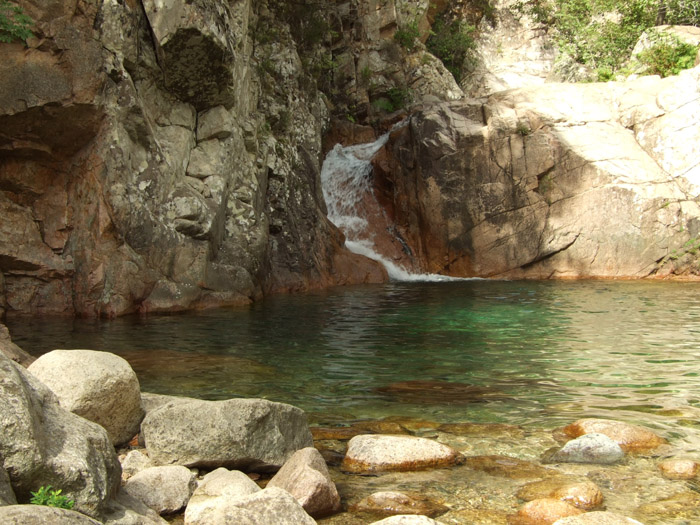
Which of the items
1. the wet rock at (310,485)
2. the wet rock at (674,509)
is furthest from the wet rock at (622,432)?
the wet rock at (310,485)

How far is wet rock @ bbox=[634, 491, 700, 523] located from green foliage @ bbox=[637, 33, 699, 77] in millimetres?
21622

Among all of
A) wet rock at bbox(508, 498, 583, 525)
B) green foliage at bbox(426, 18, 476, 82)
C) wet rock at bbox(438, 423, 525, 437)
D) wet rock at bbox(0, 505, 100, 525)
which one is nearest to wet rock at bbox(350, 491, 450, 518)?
wet rock at bbox(508, 498, 583, 525)

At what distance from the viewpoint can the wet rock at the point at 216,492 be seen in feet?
10.8

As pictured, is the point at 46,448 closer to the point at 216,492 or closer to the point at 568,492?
the point at 216,492

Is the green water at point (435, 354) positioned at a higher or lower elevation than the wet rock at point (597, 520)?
lower

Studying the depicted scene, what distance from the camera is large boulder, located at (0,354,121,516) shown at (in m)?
2.73

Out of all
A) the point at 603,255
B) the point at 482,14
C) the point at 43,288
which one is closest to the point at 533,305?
the point at 603,255

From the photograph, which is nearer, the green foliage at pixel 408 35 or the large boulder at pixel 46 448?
the large boulder at pixel 46 448

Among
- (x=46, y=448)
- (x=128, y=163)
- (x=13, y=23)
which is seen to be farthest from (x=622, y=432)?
(x=13, y=23)

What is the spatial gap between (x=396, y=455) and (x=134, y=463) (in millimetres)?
1796

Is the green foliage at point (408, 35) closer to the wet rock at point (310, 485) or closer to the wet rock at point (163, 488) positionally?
the wet rock at point (310, 485)

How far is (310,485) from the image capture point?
12.3ft

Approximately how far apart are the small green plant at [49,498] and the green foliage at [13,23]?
10.3m

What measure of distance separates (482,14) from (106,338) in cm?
2891
